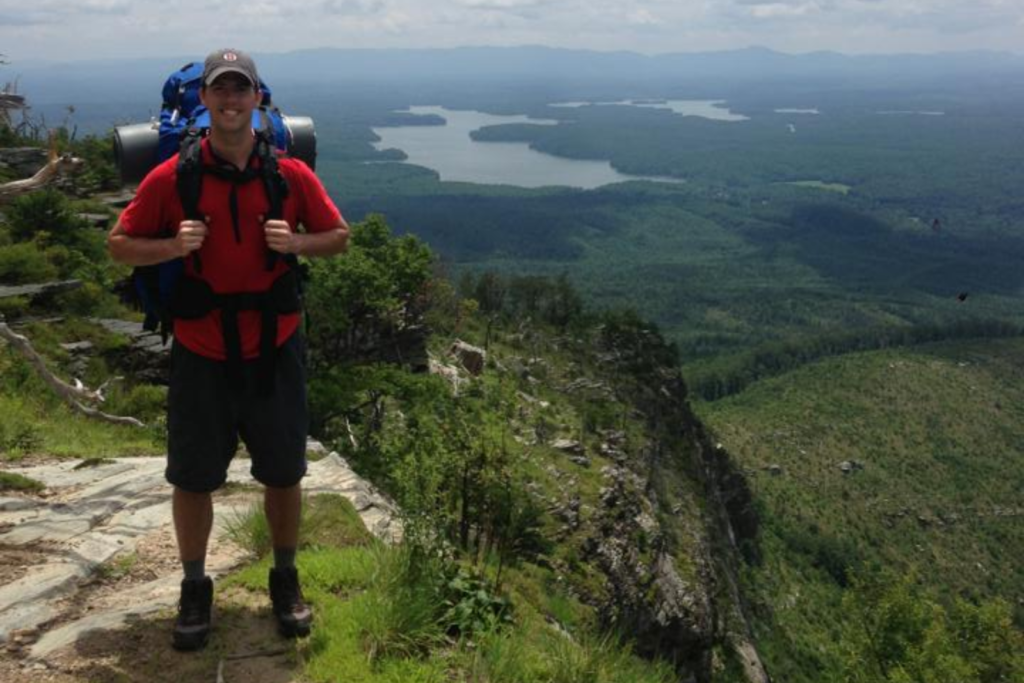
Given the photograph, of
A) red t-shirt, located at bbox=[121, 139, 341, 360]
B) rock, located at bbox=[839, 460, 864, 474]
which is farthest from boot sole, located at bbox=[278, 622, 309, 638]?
rock, located at bbox=[839, 460, 864, 474]

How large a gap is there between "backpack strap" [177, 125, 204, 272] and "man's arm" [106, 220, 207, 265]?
0.09 m

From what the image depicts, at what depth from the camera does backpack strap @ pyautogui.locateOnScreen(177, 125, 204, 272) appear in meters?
4.04

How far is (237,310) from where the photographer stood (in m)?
4.18

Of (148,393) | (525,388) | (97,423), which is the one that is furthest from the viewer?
(525,388)

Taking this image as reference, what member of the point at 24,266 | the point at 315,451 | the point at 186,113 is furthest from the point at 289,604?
the point at 24,266

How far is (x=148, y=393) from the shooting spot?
40.8ft

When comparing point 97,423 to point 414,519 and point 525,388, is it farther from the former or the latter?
point 525,388

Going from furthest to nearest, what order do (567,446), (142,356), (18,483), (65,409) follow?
(567,446), (142,356), (65,409), (18,483)

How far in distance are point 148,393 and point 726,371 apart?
97.3 meters

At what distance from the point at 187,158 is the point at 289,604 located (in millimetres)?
2436

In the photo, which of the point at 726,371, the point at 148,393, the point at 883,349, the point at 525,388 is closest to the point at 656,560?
the point at 525,388

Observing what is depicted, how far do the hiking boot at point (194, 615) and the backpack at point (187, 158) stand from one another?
136 centimetres

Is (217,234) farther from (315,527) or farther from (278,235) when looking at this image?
(315,527)

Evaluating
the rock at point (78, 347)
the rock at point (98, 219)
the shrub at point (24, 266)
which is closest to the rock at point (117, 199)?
the rock at point (98, 219)
